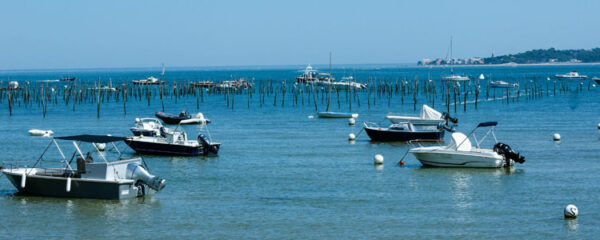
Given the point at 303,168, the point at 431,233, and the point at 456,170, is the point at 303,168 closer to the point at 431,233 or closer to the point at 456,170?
the point at 456,170

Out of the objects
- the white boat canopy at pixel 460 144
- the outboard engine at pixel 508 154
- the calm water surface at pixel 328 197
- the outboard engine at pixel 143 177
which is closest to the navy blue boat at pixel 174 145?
the calm water surface at pixel 328 197

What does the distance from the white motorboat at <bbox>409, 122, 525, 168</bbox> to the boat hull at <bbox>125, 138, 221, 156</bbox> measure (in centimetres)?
1348

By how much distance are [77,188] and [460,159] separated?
67.3ft

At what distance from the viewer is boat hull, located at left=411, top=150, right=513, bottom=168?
44125 millimetres

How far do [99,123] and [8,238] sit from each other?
170 feet

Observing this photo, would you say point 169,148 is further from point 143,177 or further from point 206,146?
point 143,177

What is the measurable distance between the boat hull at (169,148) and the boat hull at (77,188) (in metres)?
14.5

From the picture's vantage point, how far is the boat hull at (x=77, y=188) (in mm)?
35406

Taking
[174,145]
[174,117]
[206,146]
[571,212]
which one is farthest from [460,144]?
[174,117]

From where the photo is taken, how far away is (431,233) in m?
29.4

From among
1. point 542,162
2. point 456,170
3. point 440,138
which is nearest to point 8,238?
point 456,170

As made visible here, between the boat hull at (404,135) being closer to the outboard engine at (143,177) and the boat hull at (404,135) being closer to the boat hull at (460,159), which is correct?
the boat hull at (460,159)

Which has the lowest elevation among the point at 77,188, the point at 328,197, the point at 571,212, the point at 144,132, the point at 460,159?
the point at 328,197

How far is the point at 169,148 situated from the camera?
50.8 meters
